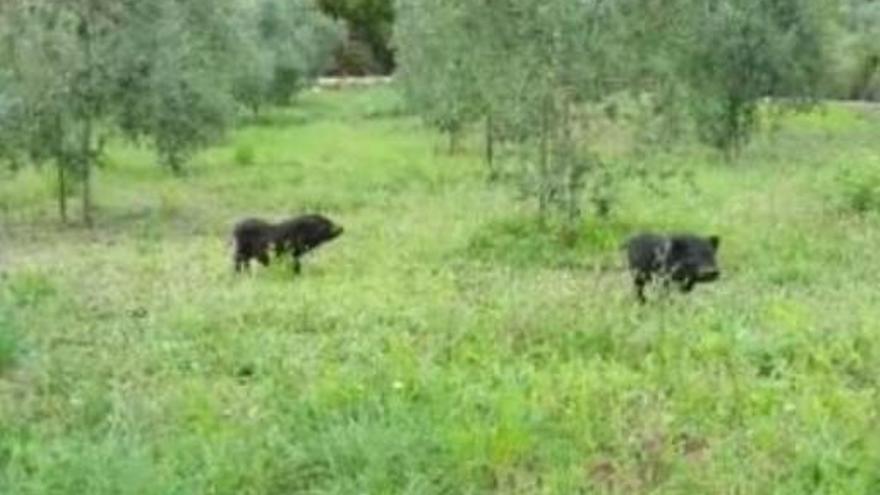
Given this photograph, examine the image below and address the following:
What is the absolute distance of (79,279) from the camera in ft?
59.6

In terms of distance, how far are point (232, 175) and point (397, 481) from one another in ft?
83.3

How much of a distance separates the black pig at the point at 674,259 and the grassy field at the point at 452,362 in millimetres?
261

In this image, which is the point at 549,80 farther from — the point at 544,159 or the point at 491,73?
the point at 491,73

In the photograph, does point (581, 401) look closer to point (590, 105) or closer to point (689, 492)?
point (689, 492)

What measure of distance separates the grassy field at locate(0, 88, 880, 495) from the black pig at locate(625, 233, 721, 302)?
26 centimetres

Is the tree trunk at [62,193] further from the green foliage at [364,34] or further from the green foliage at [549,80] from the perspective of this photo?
the green foliage at [364,34]

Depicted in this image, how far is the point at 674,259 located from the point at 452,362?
4123 millimetres

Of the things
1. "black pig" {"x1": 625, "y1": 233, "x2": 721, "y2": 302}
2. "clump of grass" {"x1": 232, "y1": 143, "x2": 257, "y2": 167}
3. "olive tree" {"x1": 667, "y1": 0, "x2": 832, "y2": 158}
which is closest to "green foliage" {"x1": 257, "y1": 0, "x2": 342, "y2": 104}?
"clump of grass" {"x1": 232, "y1": 143, "x2": 257, "y2": 167}

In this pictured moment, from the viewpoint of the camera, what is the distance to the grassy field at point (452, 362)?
890 cm

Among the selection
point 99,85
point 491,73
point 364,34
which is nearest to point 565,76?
point 491,73

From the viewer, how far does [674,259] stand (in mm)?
15211

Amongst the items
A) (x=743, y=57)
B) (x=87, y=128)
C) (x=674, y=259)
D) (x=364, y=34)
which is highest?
(x=743, y=57)

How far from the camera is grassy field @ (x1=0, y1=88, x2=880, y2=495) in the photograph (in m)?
8.90

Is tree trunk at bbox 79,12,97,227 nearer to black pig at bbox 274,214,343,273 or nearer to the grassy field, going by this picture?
the grassy field
